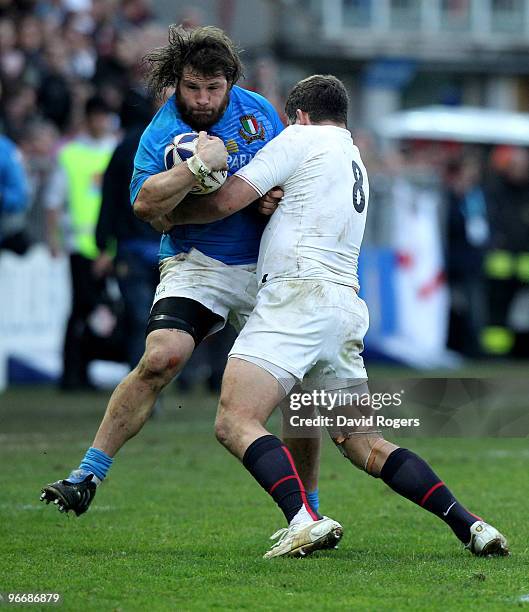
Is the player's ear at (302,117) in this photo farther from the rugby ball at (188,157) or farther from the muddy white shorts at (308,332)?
the muddy white shorts at (308,332)

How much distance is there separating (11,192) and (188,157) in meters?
6.28

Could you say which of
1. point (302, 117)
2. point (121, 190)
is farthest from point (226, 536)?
point (121, 190)

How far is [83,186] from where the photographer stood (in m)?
14.8

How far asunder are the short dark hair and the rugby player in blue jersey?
1.25ft

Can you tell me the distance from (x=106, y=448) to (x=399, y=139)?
19.2 meters

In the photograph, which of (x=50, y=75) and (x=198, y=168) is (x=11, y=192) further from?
(x=198, y=168)

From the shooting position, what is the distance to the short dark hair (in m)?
6.72

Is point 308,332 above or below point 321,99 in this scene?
below

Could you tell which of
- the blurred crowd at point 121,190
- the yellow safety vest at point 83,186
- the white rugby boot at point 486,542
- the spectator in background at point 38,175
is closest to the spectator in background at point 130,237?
the blurred crowd at point 121,190

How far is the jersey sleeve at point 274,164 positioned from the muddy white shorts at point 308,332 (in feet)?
1.44

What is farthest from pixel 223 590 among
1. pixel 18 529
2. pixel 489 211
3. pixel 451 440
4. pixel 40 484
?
pixel 489 211

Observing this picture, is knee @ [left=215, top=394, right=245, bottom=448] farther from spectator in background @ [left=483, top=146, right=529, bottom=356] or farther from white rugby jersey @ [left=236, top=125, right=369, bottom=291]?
spectator in background @ [left=483, top=146, right=529, bottom=356]

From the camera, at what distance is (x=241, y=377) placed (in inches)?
252

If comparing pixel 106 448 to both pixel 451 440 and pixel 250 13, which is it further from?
pixel 250 13
